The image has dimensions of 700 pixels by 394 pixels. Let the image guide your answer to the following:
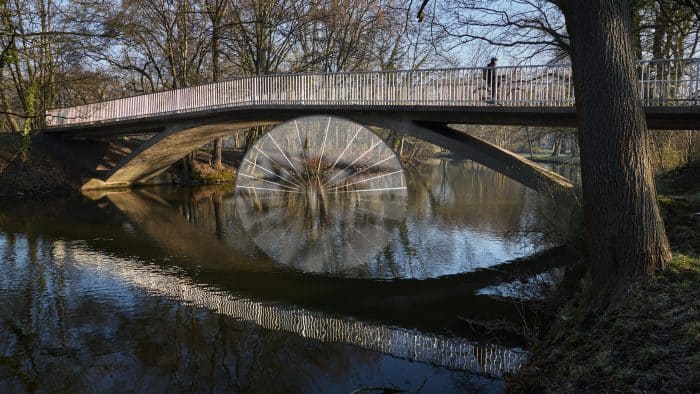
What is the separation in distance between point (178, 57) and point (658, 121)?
2218 centimetres

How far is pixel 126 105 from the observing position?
2277cm

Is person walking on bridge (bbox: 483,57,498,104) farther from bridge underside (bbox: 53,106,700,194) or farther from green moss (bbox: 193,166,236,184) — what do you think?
green moss (bbox: 193,166,236,184)

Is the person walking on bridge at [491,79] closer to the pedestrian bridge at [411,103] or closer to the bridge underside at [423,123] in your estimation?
the pedestrian bridge at [411,103]

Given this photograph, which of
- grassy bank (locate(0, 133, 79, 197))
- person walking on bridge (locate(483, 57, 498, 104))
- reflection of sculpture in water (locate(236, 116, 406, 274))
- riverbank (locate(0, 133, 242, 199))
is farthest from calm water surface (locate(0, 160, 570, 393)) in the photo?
riverbank (locate(0, 133, 242, 199))

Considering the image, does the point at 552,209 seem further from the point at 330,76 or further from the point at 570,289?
the point at 330,76

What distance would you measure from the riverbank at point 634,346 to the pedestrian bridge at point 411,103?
17.1ft

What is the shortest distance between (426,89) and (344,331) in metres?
8.95

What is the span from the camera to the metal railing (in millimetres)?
11227

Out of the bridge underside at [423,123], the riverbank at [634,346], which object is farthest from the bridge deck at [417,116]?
the riverbank at [634,346]

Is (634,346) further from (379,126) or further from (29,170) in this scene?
(29,170)

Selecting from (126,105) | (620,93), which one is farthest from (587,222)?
(126,105)

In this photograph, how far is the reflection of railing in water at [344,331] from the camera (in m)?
5.79

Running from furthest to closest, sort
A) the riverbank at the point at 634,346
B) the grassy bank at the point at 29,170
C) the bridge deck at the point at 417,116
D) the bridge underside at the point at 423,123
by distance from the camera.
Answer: the grassy bank at the point at 29,170 < the bridge underside at the point at 423,123 < the bridge deck at the point at 417,116 < the riverbank at the point at 634,346

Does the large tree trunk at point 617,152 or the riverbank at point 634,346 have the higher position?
the large tree trunk at point 617,152
